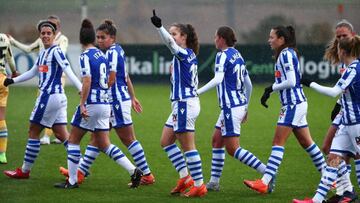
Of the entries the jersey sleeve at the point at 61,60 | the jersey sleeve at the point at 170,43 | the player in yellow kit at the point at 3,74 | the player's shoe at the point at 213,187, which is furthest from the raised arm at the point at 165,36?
the player in yellow kit at the point at 3,74

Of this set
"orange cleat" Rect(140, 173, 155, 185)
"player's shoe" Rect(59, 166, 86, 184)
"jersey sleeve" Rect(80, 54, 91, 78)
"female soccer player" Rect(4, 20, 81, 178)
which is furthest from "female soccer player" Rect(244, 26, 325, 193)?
"female soccer player" Rect(4, 20, 81, 178)

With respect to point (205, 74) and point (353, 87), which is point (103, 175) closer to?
point (353, 87)

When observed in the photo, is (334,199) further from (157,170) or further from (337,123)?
(157,170)

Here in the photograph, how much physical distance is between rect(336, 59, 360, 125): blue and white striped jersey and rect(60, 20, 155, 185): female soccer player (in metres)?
2.85

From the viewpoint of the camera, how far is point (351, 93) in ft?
29.0

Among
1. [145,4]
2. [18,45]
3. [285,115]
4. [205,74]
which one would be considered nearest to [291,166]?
[285,115]

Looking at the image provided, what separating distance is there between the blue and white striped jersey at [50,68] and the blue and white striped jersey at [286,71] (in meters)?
2.63

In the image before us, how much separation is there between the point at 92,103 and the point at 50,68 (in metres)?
1.00

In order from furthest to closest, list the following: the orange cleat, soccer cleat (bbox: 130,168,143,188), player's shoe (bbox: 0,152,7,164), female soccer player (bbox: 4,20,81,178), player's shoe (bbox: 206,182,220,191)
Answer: player's shoe (bbox: 0,152,7,164) < the orange cleat < female soccer player (bbox: 4,20,81,178) < player's shoe (bbox: 206,182,220,191) < soccer cleat (bbox: 130,168,143,188)

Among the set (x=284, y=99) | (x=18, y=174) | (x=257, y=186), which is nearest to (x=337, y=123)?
(x=284, y=99)

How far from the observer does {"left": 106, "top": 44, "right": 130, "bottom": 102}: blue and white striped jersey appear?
10.4m

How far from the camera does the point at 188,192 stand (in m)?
9.82

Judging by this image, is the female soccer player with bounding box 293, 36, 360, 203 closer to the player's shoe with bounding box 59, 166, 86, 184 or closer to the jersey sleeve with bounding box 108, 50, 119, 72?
the jersey sleeve with bounding box 108, 50, 119, 72

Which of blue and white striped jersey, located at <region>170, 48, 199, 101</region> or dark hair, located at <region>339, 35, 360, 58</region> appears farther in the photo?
blue and white striped jersey, located at <region>170, 48, 199, 101</region>
